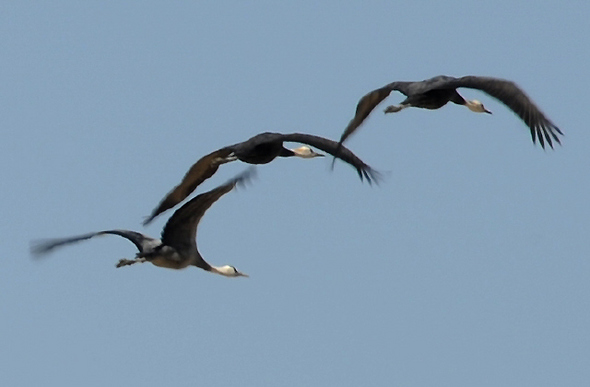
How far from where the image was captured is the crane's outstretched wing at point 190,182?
42.5 metres

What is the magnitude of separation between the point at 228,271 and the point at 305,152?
2365 mm

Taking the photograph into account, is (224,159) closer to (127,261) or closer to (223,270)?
(223,270)

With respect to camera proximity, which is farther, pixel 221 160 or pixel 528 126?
pixel 221 160

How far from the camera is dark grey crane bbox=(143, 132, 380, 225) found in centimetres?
4072

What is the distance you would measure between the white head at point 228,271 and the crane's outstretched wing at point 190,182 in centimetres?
128

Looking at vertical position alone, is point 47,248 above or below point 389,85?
below

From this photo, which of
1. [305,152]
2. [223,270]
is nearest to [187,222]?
[223,270]

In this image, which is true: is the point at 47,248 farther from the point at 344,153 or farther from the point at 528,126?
the point at 528,126

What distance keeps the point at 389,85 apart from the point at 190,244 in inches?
160

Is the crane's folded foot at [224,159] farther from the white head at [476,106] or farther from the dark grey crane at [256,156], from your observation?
the white head at [476,106]

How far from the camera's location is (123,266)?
40.7 m

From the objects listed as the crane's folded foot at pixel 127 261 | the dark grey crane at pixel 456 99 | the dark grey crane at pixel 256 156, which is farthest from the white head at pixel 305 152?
Answer: the crane's folded foot at pixel 127 261

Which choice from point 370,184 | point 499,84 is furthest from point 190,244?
point 499,84

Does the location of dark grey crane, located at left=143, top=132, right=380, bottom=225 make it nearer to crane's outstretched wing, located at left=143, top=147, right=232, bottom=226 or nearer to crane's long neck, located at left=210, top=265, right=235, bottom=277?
crane's outstretched wing, located at left=143, top=147, right=232, bottom=226
